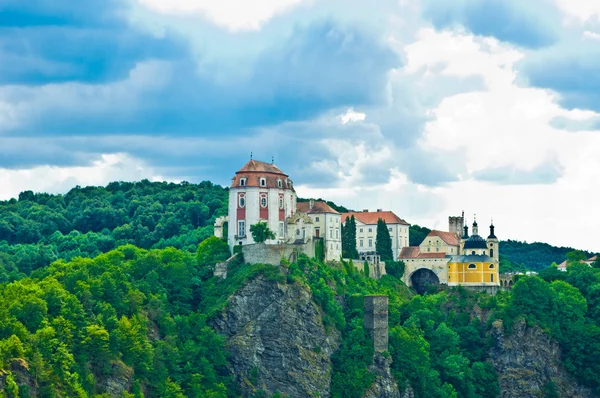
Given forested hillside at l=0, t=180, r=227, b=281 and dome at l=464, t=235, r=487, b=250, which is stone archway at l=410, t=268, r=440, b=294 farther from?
forested hillside at l=0, t=180, r=227, b=281

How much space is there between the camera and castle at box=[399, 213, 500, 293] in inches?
5915

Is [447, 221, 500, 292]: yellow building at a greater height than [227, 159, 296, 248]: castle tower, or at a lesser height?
lesser

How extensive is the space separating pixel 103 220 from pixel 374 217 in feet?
139

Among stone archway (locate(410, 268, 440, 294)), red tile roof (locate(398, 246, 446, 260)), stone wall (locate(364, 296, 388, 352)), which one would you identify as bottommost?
stone wall (locate(364, 296, 388, 352))

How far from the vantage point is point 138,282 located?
129 meters

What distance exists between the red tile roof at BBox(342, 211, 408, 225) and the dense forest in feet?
19.3

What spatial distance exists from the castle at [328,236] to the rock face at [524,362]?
6676 millimetres

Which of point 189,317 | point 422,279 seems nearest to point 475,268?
point 422,279

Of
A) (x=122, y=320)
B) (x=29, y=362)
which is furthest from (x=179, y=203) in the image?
(x=29, y=362)

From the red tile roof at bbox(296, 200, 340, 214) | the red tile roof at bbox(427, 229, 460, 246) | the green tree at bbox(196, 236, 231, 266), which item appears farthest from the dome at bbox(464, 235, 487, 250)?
the green tree at bbox(196, 236, 231, 266)

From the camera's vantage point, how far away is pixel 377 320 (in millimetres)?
133500

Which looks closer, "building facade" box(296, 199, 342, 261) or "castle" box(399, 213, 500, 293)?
"building facade" box(296, 199, 342, 261)

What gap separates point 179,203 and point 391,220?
34915mm

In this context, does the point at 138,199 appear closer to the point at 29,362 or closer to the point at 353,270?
the point at 353,270
